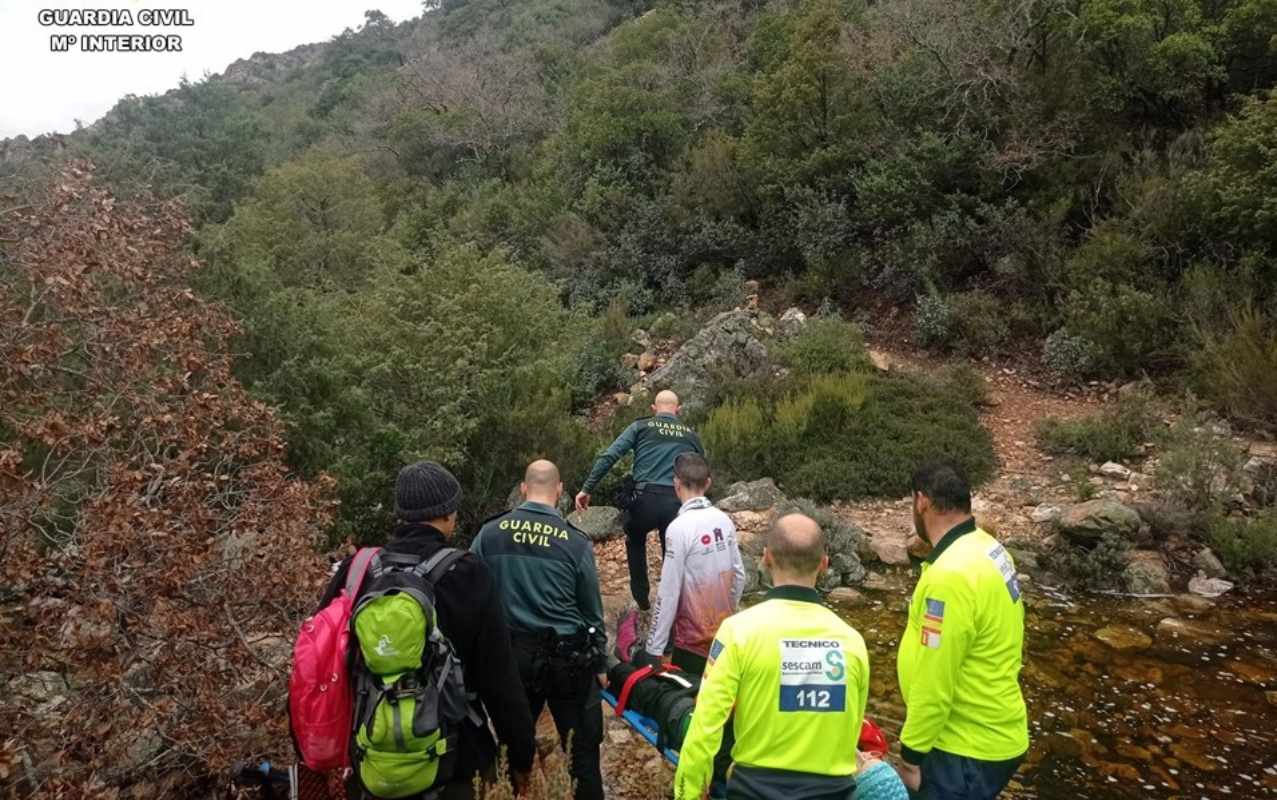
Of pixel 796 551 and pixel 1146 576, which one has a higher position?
pixel 796 551

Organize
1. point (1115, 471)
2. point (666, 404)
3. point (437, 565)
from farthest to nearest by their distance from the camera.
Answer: point (1115, 471) → point (666, 404) → point (437, 565)

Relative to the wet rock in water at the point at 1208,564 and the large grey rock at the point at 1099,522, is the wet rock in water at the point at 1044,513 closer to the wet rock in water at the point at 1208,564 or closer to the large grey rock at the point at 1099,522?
the large grey rock at the point at 1099,522

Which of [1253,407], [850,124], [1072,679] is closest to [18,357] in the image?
[1072,679]

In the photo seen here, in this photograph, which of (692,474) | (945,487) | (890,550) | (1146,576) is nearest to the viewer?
(945,487)

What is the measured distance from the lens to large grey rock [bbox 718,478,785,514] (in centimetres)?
851

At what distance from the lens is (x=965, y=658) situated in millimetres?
2717

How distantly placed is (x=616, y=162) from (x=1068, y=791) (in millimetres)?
17646

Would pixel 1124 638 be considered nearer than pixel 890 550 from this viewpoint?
Yes

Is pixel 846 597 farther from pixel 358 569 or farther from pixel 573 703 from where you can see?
pixel 358 569

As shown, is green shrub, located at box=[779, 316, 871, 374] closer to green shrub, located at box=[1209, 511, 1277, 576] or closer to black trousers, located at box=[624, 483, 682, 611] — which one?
green shrub, located at box=[1209, 511, 1277, 576]

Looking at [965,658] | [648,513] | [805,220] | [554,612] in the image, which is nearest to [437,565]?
[554,612]

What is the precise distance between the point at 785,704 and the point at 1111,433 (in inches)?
331

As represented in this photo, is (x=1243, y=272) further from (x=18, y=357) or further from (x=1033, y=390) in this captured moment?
(x=18, y=357)

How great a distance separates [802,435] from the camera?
9.69 meters
